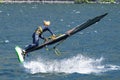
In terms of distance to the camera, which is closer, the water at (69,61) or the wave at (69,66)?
the water at (69,61)

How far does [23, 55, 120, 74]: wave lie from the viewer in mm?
42719

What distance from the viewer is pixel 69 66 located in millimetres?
44125

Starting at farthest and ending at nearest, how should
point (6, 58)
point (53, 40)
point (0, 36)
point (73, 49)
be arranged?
point (0, 36) < point (73, 49) < point (6, 58) < point (53, 40)

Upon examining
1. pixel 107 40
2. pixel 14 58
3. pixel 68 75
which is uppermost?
pixel 107 40

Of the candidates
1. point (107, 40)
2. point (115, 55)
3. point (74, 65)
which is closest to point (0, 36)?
point (107, 40)

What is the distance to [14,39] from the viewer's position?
65.4 metres

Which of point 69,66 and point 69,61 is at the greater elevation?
point 69,61

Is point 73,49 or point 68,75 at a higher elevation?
point 73,49

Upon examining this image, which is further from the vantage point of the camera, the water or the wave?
the wave

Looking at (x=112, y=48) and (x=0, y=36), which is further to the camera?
(x=0, y=36)

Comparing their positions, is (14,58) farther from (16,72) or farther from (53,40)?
(53,40)

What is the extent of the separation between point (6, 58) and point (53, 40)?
33.5 ft

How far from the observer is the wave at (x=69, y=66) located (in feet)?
140

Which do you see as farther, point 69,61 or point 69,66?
point 69,61
